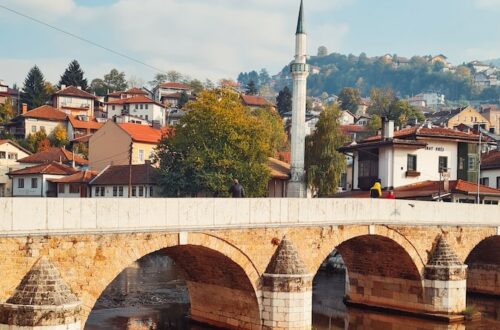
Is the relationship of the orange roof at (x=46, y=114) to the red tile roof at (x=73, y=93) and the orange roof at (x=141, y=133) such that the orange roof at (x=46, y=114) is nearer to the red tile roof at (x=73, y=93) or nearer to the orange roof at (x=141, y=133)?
the red tile roof at (x=73, y=93)

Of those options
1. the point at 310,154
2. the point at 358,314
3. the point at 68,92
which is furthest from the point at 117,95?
the point at 358,314

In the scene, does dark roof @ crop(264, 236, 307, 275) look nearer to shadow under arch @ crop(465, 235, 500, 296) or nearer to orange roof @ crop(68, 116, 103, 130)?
shadow under arch @ crop(465, 235, 500, 296)

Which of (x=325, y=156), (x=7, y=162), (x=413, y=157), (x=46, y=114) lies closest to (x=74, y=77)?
(x=46, y=114)

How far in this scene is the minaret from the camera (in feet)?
155

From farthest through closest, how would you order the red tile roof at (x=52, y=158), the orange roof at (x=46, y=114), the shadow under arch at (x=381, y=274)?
1. the orange roof at (x=46, y=114)
2. the red tile roof at (x=52, y=158)
3. the shadow under arch at (x=381, y=274)

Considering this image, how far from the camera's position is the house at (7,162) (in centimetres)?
5822

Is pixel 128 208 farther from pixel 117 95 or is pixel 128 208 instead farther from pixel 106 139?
pixel 117 95

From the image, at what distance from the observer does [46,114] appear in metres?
72.9

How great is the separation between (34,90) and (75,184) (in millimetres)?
38260

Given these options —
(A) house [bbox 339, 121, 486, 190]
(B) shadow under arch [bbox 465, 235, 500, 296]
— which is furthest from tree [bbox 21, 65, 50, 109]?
(B) shadow under arch [bbox 465, 235, 500, 296]

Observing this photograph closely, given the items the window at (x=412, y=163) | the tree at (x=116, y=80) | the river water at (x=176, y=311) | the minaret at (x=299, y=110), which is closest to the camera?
the river water at (x=176, y=311)

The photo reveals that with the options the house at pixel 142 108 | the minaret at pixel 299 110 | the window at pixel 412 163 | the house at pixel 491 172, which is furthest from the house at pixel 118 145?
the window at pixel 412 163

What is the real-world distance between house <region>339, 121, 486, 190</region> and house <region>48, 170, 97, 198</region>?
23121mm

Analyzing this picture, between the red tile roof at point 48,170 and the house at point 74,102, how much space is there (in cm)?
2677
